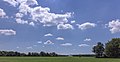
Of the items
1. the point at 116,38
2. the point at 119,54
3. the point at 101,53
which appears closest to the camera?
the point at 119,54

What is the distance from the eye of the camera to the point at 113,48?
169125 mm

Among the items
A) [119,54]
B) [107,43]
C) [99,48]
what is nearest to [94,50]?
[99,48]

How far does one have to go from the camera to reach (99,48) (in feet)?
644

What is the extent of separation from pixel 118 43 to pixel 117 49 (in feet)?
13.0

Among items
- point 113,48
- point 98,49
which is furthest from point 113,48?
point 98,49

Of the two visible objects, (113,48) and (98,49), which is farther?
(98,49)

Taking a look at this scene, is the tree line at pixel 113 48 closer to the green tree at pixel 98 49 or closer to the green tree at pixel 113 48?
the green tree at pixel 113 48

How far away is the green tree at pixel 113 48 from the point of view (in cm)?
16662

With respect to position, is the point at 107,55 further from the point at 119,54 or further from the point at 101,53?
Result: the point at 101,53

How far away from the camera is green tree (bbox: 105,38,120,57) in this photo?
167 m

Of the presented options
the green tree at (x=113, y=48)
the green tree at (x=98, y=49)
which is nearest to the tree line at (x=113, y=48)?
the green tree at (x=113, y=48)

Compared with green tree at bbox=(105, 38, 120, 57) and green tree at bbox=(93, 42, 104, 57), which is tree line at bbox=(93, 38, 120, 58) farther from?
green tree at bbox=(93, 42, 104, 57)

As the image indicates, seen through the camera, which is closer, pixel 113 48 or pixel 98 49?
pixel 113 48

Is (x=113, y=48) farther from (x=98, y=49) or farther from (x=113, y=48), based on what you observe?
(x=98, y=49)
